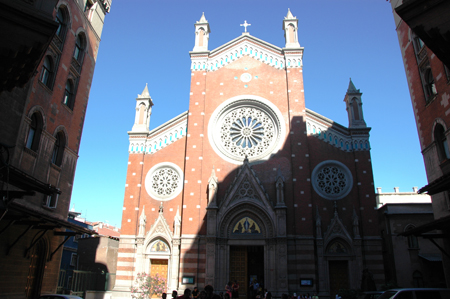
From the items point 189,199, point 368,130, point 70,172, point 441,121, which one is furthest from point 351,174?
point 70,172

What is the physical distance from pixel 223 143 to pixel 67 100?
13228 mm

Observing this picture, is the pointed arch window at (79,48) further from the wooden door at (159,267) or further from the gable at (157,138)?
the wooden door at (159,267)

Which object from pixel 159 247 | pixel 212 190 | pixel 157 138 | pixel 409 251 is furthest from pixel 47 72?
pixel 409 251

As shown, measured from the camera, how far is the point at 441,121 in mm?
18688

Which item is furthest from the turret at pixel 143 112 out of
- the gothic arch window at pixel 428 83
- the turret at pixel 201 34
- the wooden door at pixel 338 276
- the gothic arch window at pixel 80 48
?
the gothic arch window at pixel 428 83

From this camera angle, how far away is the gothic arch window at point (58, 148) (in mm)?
20500

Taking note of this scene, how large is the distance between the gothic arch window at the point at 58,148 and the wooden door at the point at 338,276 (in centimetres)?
2023

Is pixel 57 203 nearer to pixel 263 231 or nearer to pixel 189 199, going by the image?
pixel 189 199

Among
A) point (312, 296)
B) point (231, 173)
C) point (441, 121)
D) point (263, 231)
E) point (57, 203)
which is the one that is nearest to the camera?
point (441, 121)

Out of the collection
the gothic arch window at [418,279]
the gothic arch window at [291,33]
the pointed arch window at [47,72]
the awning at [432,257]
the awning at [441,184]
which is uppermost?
the gothic arch window at [291,33]

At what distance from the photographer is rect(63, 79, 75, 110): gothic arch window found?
71.9 feet

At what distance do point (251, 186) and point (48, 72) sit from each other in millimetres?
16148

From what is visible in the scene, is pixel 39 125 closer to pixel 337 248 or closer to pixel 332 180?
pixel 332 180

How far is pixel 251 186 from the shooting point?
91.1ft
